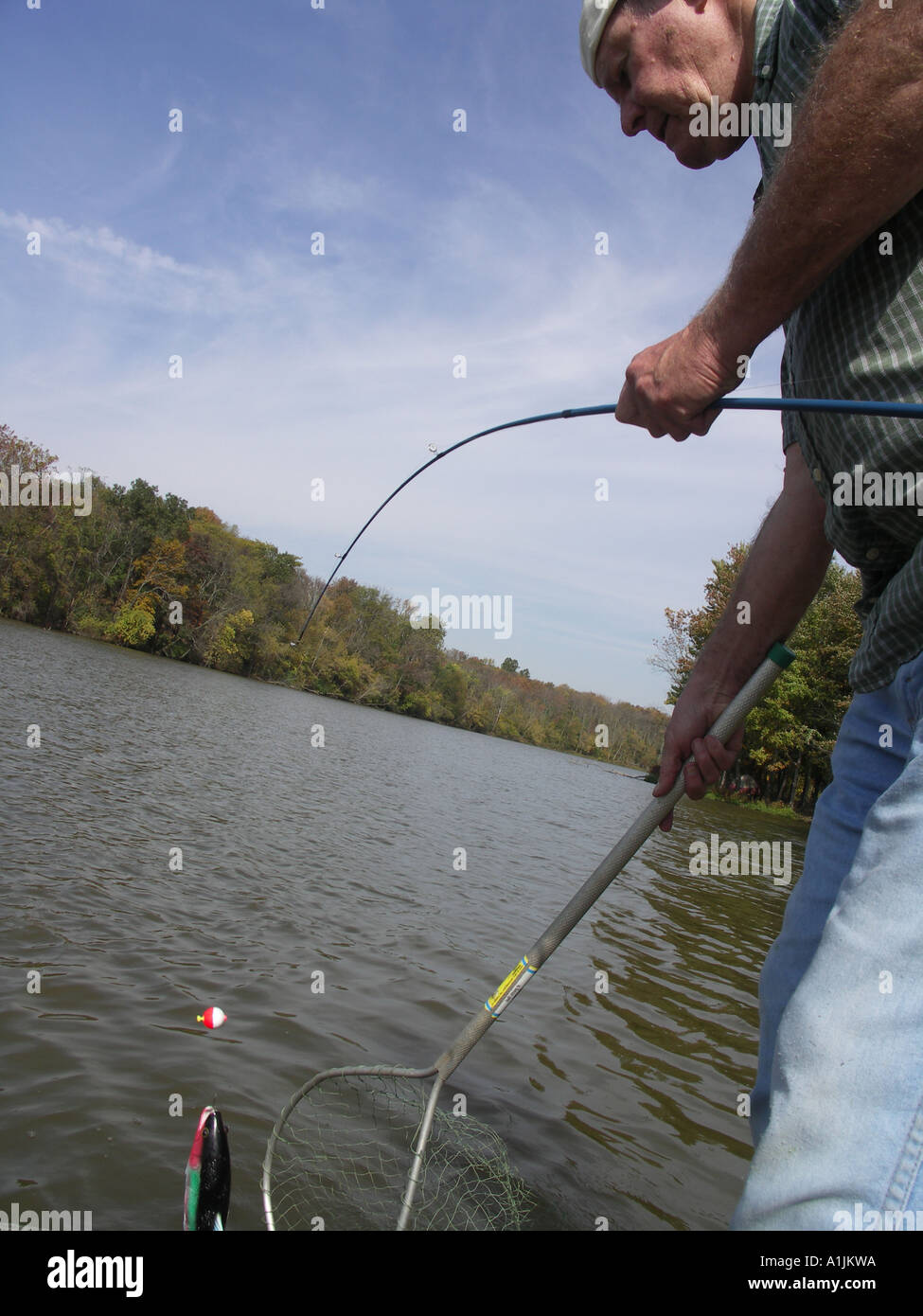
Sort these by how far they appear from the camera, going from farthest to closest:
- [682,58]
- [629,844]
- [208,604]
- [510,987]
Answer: [208,604] → [510,987] → [629,844] → [682,58]

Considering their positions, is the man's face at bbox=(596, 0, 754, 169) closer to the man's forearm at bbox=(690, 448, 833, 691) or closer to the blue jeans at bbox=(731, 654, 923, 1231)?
the man's forearm at bbox=(690, 448, 833, 691)

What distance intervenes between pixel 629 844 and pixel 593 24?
2202 mm

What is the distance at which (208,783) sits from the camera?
1284cm

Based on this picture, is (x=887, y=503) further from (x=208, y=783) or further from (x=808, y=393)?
(x=208, y=783)

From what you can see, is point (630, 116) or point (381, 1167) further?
point (381, 1167)

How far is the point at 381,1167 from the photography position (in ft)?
12.7

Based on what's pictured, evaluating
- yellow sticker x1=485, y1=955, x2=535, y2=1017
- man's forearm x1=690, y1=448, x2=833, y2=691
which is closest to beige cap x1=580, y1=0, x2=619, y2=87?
man's forearm x1=690, y1=448, x2=833, y2=691

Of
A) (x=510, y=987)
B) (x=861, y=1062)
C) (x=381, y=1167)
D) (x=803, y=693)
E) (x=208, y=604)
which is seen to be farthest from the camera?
(x=208, y=604)

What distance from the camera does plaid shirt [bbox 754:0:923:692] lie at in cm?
166

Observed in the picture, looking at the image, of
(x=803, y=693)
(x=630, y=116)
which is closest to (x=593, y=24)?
(x=630, y=116)

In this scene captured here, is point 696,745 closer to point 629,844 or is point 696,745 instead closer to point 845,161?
point 629,844

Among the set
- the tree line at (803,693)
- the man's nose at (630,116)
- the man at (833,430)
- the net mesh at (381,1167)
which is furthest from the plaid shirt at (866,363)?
the tree line at (803,693)
